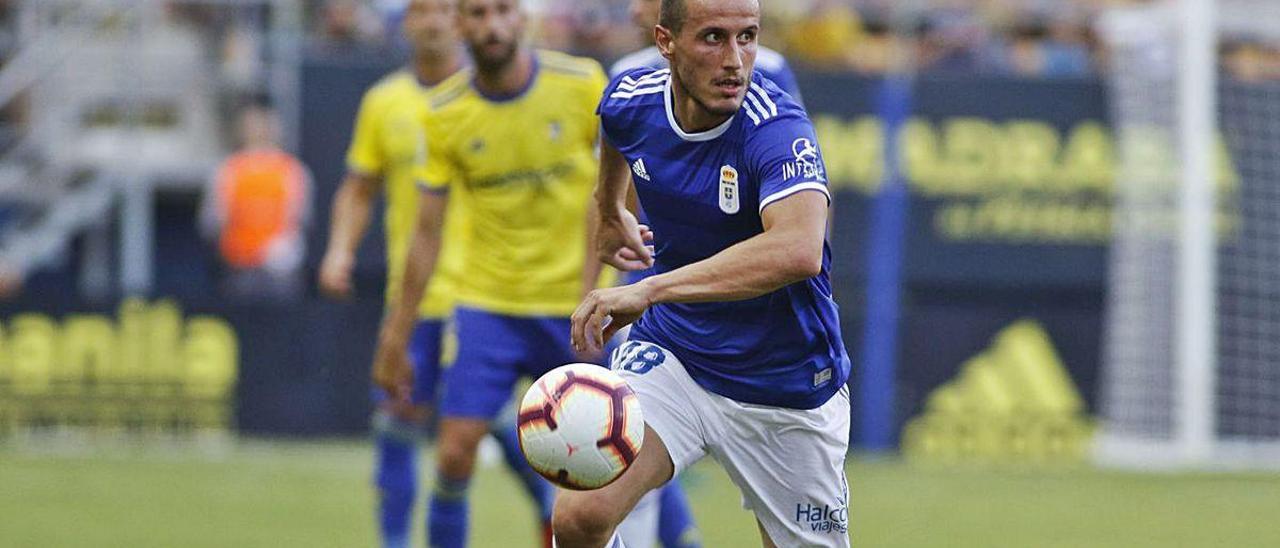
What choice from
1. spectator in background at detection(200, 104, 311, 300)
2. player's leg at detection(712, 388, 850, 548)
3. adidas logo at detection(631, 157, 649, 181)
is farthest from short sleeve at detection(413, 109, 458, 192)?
spectator in background at detection(200, 104, 311, 300)

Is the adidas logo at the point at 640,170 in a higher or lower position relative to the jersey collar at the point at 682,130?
lower

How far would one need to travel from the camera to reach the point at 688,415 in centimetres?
621

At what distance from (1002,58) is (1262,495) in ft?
20.5

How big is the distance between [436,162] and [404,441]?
164 centimetres

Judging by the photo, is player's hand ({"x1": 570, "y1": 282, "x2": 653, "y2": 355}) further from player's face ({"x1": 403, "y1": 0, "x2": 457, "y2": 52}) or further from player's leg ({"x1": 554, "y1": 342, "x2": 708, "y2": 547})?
player's face ({"x1": 403, "y1": 0, "x2": 457, "y2": 52})

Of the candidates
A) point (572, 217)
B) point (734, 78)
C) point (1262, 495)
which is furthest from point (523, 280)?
point (1262, 495)

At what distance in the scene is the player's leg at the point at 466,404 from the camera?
8.34m

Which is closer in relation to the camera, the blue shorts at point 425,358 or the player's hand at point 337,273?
the blue shorts at point 425,358

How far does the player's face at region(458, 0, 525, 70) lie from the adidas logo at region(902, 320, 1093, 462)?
28.6ft

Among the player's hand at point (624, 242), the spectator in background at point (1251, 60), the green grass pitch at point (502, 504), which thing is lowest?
the green grass pitch at point (502, 504)

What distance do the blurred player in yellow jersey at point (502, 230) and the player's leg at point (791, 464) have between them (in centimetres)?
218

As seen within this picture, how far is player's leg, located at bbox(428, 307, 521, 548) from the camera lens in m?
8.34

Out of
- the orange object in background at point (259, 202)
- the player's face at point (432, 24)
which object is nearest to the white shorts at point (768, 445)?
the player's face at point (432, 24)

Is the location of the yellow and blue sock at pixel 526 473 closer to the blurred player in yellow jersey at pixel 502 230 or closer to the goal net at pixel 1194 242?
the blurred player in yellow jersey at pixel 502 230
